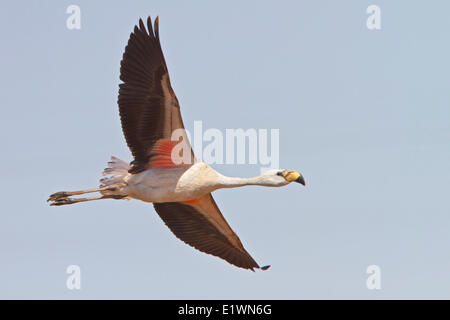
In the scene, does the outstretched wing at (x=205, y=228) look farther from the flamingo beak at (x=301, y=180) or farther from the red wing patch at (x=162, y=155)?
the flamingo beak at (x=301, y=180)

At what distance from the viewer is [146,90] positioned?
22891 millimetres

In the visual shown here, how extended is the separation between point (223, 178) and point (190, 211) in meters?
2.05

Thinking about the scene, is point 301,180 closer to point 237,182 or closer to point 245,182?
point 245,182

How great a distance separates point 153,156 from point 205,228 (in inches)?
103

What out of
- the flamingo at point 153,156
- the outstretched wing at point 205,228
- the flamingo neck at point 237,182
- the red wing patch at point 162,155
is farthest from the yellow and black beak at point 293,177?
the outstretched wing at point 205,228

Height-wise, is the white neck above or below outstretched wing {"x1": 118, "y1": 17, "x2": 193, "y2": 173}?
below

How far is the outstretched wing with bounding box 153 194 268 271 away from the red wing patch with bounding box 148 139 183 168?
61.8 inches

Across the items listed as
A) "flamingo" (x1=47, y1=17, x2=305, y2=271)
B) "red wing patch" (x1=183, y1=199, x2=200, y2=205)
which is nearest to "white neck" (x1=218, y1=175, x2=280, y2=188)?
"flamingo" (x1=47, y1=17, x2=305, y2=271)

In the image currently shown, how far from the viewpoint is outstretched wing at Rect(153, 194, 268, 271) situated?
985 inches

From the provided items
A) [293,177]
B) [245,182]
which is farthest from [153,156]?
[293,177]

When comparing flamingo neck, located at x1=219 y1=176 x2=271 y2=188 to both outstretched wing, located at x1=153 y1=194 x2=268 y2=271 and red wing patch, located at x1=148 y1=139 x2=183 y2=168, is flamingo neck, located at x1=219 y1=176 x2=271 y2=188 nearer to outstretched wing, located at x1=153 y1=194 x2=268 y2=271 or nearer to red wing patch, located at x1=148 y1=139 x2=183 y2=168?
red wing patch, located at x1=148 y1=139 x2=183 y2=168

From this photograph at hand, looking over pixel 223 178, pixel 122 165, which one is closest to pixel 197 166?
pixel 223 178

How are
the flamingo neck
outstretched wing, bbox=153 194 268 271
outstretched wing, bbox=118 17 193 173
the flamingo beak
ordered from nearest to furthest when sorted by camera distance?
the flamingo beak → outstretched wing, bbox=118 17 193 173 → the flamingo neck → outstretched wing, bbox=153 194 268 271

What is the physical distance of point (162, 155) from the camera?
2361 cm
